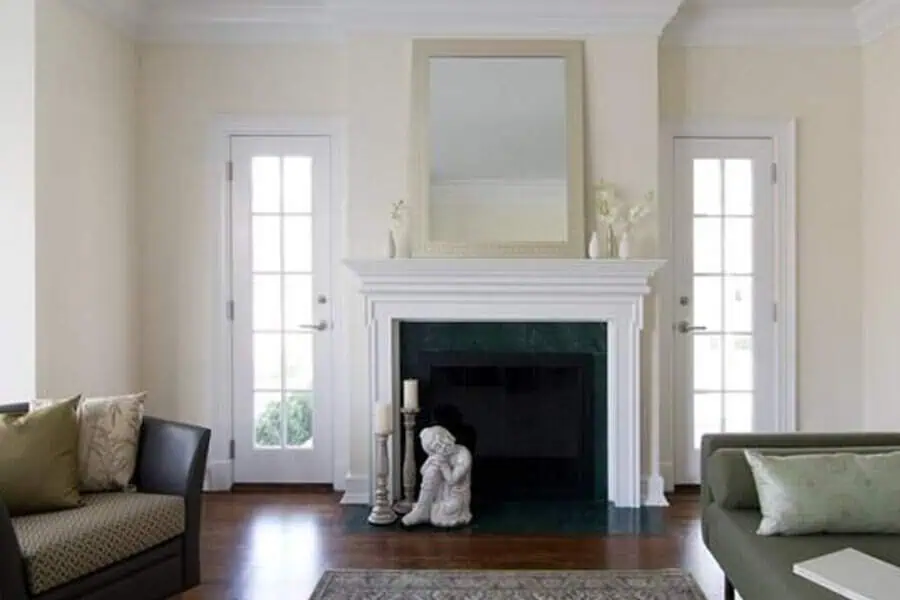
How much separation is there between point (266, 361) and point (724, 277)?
2858 millimetres

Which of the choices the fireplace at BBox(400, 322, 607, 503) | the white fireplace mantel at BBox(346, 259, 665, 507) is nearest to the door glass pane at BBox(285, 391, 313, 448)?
the white fireplace mantel at BBox(346, 259, 665, 507)

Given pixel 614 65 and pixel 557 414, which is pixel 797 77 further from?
pixel 557 414

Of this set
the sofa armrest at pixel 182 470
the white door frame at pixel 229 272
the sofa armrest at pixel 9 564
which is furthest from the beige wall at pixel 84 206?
the sofa armrest at pixel 9 564

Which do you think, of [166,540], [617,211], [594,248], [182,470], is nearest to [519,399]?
[594,248]

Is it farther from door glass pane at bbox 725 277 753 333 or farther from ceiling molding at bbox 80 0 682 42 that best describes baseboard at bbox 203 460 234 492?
door glass pane at bbox 725 277 753 333

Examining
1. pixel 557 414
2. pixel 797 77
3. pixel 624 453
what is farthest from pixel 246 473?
pixel 797 77

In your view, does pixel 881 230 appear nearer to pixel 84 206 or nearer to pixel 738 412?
pixel 738 412

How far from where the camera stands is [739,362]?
4512 millimetres

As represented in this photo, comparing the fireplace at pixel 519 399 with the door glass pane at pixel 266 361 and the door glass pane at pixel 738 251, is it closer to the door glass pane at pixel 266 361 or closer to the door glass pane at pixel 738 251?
the door glass pane at pixel 266 361

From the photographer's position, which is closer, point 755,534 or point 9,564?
point 9,564

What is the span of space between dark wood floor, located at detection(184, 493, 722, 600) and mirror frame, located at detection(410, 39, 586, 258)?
1543 millimetres

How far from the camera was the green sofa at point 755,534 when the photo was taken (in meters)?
2.18

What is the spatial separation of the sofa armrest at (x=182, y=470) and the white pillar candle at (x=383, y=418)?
1.06 metres

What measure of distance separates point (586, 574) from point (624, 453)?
3.47 feet
